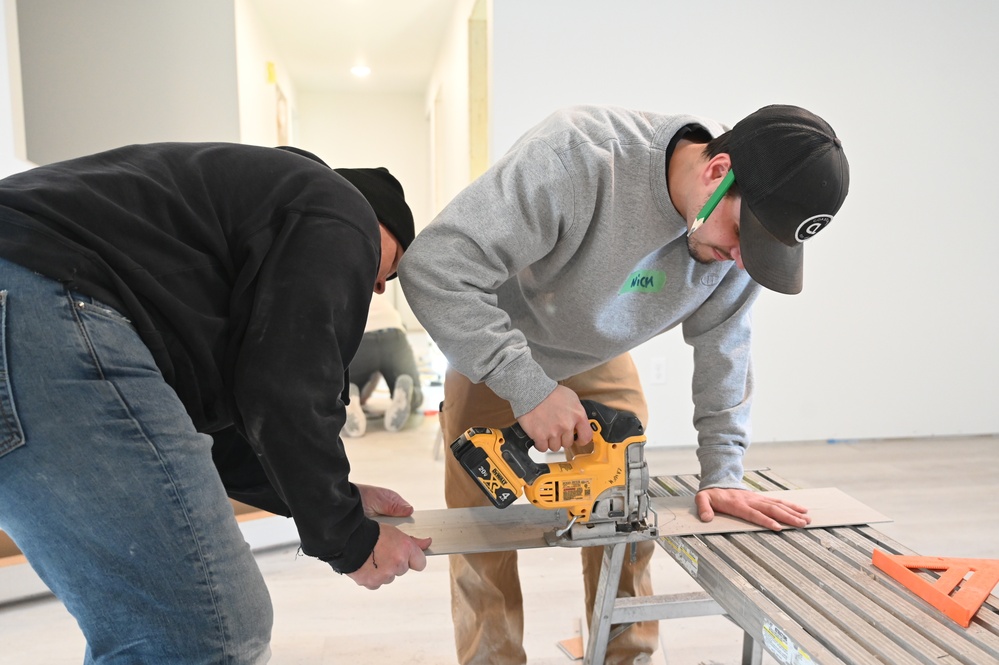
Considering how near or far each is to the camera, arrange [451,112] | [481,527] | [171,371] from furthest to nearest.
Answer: [451,112], [481,527], [171,371]

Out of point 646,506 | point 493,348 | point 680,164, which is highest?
point 680,164

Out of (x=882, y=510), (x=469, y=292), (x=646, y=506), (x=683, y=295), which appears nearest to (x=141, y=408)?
(x=469, y=292)

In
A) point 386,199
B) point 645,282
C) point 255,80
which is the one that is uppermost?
point 255,80

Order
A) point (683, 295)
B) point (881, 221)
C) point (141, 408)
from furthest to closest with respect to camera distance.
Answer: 1. point (881, 221)
2. point (683, 295)
3. point (141, 408)

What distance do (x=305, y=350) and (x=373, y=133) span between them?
8079 millimetres

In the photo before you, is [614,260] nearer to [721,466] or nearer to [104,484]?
[721,466]

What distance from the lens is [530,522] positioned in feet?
4.75

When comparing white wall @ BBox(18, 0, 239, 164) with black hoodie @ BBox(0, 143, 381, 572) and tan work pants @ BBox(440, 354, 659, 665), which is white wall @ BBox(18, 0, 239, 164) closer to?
tan work pants @ BBox(440, 354, 659, 665)

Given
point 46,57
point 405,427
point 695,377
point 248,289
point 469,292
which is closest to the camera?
point 248,289

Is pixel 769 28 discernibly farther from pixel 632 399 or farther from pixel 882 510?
pixel 632 399

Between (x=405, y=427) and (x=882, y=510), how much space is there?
8.58 feet

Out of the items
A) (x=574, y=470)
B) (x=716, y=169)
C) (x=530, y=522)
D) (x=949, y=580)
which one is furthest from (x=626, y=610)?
(x=716, y=169)

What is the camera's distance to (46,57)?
11.1ft

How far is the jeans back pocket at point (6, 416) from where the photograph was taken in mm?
773
